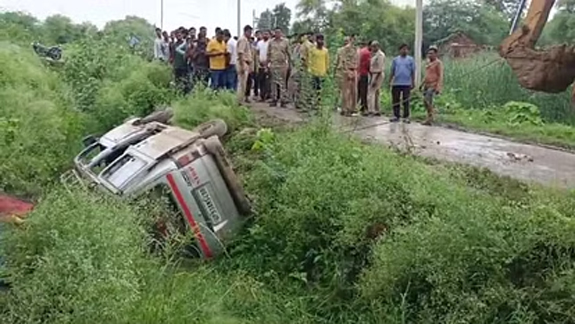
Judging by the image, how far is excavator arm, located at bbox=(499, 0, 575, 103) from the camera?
7375 mm

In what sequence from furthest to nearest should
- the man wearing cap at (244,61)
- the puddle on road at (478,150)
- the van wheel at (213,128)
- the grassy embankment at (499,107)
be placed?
the man wearing cap at (244,61), the grassy embankment at (499,107), the van wheel at (213,128), the puddle on road at (478,150)

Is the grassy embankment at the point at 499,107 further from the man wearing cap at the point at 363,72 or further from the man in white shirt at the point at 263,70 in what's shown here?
the man in white shirt at the point at 263,70

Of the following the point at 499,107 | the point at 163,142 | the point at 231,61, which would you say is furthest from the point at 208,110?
the point at 499,107

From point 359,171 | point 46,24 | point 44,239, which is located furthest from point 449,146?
point 46,24

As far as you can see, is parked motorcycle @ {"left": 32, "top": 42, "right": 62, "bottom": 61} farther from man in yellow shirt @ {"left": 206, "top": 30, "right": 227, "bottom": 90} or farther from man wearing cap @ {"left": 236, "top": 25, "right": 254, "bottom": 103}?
man wearing cap @ {"left": 236, "top": 25, "right": 254, "bottom": 103}

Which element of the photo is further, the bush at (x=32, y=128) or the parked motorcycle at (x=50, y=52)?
the parked motorcycle at (x=50, y=52)

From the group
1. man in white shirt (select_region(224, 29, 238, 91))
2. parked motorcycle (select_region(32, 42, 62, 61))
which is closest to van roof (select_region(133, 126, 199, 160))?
man in white shirt (select_region(224, 29, 238, 91))

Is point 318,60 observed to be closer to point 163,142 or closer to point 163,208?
point 163,142

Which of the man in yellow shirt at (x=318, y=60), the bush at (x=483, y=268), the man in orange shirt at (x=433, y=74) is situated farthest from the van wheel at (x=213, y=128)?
the bush at (x=483, y=268)

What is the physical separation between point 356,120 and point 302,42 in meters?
2.49

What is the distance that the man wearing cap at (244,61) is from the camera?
16781 mm

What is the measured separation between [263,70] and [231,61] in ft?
3.01

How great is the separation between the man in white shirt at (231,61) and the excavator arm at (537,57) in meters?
9.83

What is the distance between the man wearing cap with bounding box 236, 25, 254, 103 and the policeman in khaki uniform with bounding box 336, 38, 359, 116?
2.47m
